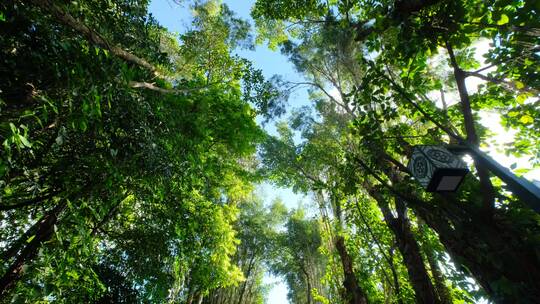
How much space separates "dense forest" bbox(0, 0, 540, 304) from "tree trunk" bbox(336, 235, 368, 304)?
0.06 m

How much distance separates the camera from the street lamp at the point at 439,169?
91.1 inches

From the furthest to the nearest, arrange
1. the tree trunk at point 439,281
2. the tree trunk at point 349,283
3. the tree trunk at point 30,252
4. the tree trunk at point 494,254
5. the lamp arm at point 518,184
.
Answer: the tree trunk at point 349,283, the tree trunk at point 439,281, the tree trunk at point 30,252, the tree trunk at point 494,254, the lamp arm at point 518,184

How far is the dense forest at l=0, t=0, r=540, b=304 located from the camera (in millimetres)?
Result: 2424

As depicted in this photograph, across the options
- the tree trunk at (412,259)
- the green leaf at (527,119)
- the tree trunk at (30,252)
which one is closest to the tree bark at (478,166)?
the green leaf at (527,119)

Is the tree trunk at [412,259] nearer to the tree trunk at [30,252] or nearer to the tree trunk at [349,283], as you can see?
the tree trunk at [349,283]

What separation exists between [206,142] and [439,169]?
4552 millimetres

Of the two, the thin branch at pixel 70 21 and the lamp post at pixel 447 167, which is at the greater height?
the thin branch at pixel 70 21

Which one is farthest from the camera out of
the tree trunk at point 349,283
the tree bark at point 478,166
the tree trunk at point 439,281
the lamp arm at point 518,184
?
the tree trunk at point 349,283

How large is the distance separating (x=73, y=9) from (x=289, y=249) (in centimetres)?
1811

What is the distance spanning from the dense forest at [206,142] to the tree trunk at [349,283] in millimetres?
57

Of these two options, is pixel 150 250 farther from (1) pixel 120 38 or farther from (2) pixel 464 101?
(2) pixel 464 101

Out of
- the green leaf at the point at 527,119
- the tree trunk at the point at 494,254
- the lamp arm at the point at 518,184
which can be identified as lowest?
the tree trunk at the point at 494,254

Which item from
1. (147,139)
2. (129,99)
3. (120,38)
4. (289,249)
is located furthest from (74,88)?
(289,249)

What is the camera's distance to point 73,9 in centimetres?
330
